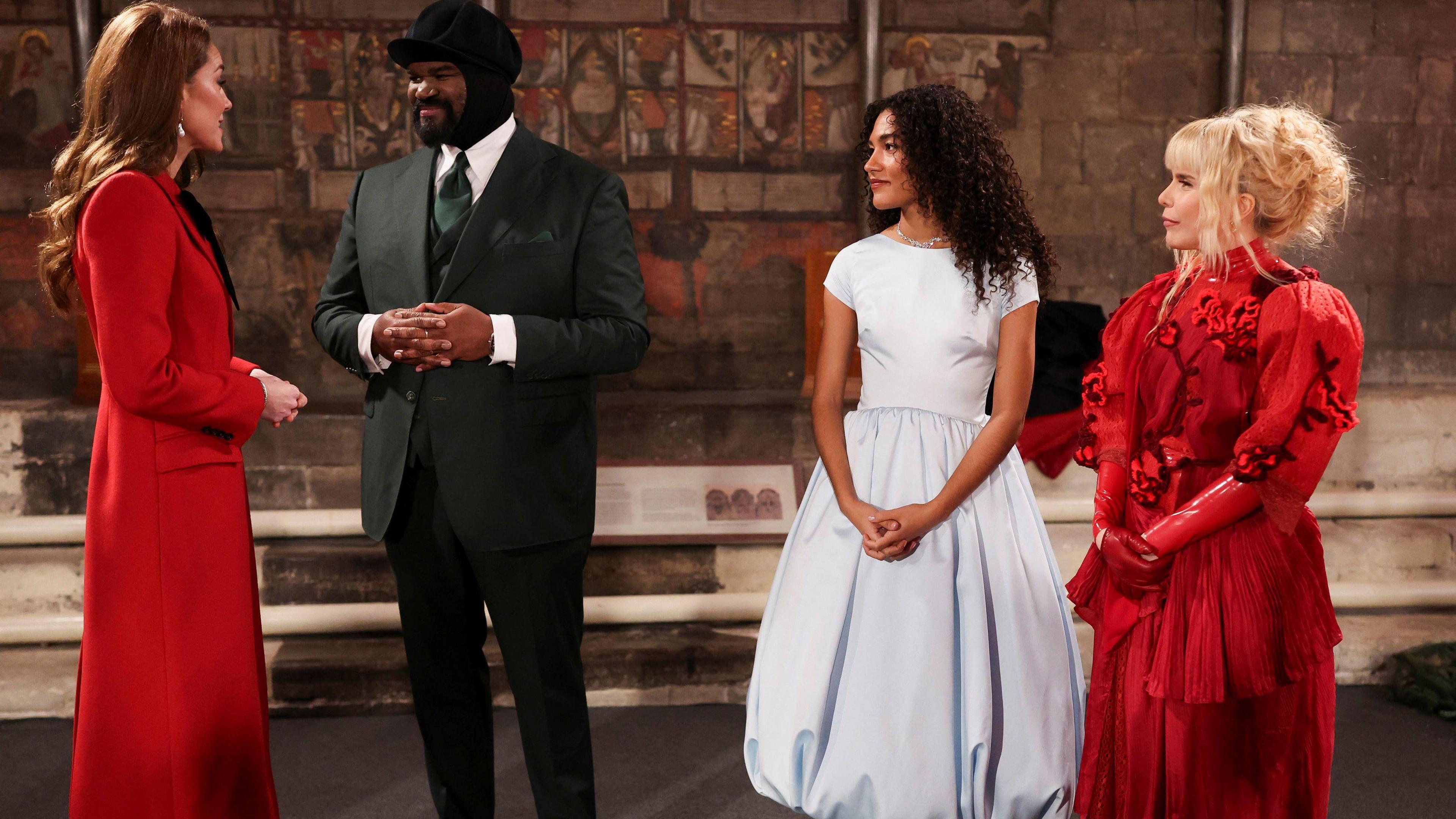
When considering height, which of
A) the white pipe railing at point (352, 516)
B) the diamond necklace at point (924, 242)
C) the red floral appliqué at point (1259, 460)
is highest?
the diamond necklace at point (924, 242)

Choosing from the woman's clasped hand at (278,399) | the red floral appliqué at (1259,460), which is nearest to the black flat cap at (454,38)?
the woman's clasped hand at (278,399)

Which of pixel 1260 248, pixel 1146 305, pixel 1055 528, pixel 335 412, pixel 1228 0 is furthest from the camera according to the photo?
pixel 1228 0

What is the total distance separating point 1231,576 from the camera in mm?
1842

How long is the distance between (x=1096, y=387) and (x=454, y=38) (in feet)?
4.52

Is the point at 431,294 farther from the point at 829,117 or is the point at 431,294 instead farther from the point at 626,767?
the point at 829,117

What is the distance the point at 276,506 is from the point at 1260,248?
3808 millimetres

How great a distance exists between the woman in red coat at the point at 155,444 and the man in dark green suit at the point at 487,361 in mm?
308

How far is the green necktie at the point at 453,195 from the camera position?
83.7 inches

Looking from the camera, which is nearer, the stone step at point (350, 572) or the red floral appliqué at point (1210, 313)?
the red floral appliqué at point (1210, 313)

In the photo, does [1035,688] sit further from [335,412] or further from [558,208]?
[335,412]

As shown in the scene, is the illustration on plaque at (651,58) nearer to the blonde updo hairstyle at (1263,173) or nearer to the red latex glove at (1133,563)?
the blonde updo hairstyle at (1263,173)

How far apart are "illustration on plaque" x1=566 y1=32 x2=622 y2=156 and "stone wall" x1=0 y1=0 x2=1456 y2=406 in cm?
1

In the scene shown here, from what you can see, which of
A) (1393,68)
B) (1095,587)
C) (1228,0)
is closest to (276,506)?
(1095,587)

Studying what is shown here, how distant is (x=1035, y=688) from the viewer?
2.06 m
